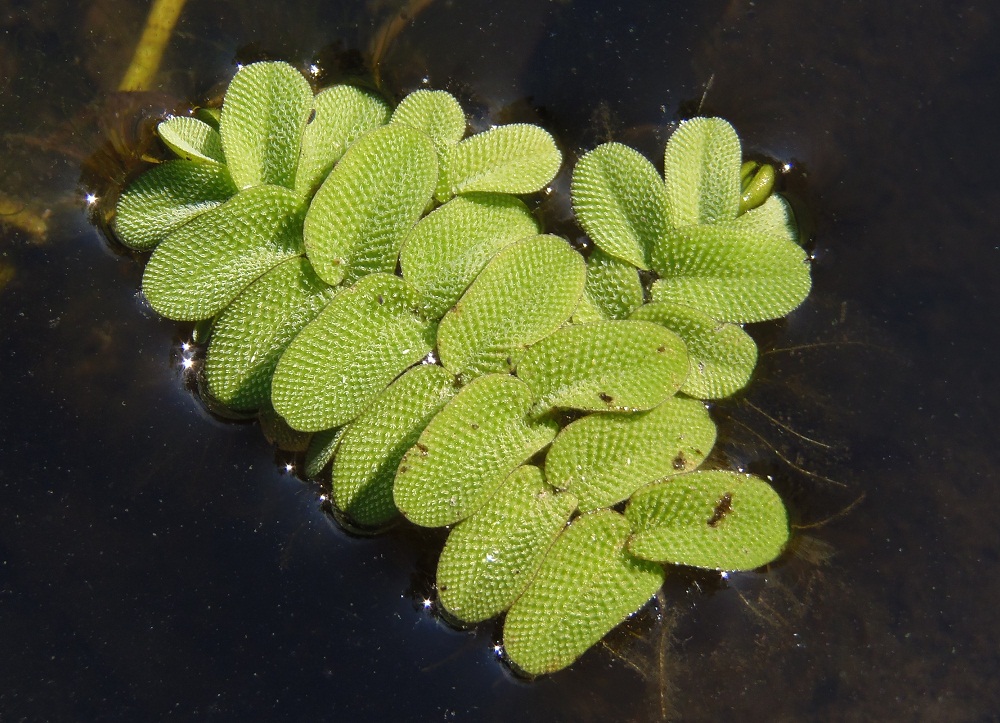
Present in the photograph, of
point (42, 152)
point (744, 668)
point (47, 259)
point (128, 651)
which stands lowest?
point (128, 651)

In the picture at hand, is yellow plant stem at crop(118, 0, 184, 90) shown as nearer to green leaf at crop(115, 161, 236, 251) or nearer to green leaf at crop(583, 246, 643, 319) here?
green leaf at crop(115, 161, 236, 251)

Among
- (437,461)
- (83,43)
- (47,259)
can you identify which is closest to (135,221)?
(47,259)

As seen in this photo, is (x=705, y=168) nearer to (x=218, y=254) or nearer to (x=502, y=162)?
(x=502, y=162)

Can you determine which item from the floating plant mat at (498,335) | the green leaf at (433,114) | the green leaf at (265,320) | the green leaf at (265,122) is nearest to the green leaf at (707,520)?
the floating plant mat at (498,335)

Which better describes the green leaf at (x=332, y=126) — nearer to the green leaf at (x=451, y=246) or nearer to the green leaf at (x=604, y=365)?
the green leaf at (x=451, y=246)

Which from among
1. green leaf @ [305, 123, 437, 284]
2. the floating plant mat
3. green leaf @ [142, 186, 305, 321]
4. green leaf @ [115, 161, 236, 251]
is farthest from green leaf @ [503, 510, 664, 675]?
green leaf @ [115, 161, 236, 251]

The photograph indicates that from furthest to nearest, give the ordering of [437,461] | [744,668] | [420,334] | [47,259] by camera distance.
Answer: [47,259]
[744,668]
[420,334]
[437,461]

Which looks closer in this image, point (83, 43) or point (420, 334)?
point (420, 334)

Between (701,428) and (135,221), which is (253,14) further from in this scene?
(701,428)
